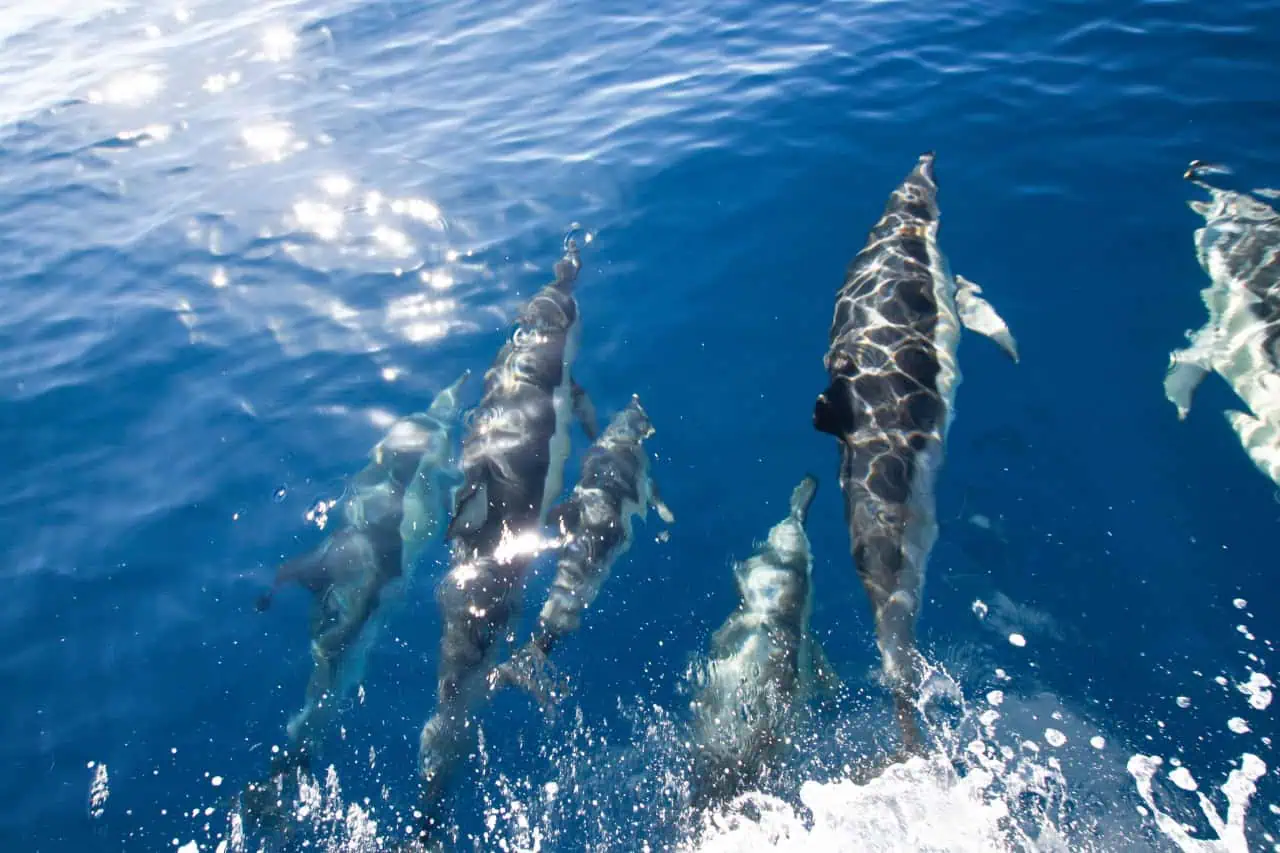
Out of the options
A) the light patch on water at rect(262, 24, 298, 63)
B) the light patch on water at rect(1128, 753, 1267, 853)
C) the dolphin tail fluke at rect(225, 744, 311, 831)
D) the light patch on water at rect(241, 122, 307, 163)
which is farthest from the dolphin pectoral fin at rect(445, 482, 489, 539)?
the light patch on water at rect(262, 24, 298, 63)

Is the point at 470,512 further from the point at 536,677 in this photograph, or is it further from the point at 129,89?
the point at 129,89

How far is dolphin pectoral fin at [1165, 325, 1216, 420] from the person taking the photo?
28.4 feet

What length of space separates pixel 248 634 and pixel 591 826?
428cm

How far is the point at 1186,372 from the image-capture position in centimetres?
879

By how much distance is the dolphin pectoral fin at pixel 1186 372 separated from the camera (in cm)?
865

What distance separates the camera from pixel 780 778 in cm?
632

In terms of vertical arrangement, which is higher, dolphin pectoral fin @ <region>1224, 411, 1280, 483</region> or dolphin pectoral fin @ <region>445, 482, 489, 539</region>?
dolphin pectoral fin @ <region>1224, 411, 1280, 483</region>

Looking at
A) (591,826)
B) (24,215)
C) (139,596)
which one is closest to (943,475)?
(591,826)

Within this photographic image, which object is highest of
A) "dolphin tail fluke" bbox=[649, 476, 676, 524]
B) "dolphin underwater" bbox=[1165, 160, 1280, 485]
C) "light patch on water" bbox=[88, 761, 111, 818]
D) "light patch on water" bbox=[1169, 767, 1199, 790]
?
"dolphin underwater" bbox=[1165, 160, 1280, 485]

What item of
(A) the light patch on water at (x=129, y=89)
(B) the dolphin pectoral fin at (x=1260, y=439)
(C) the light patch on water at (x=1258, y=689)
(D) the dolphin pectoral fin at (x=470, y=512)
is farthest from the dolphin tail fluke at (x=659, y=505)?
(A) the light patch on water at (x=129, y=89)

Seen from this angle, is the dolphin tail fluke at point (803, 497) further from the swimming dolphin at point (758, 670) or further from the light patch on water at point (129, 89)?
the light patch on water at point (129, 89)

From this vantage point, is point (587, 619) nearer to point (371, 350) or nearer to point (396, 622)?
point (396, 622)

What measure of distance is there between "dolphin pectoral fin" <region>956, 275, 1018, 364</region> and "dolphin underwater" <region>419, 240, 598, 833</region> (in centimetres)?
477

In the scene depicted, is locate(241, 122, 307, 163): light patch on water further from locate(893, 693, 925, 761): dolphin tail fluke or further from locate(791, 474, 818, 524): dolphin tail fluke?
locate(893, 693, 925, 761): dolphin tail fluke
